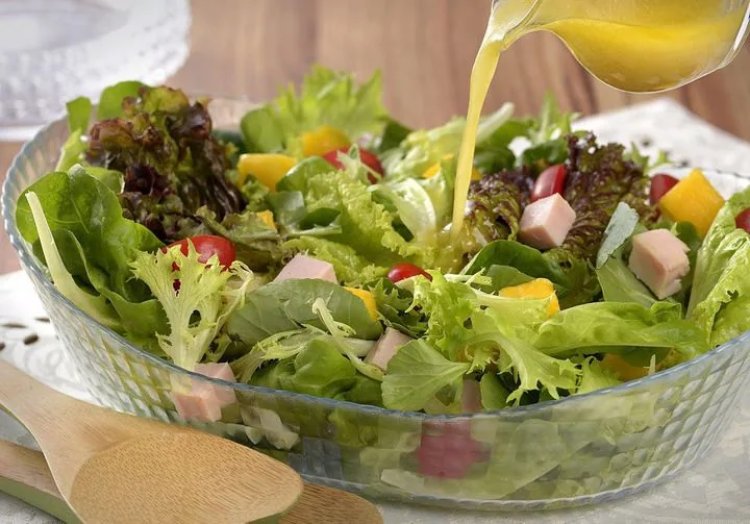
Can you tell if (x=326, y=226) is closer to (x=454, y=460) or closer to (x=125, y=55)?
(x=454, y=460)

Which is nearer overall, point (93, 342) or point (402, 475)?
point (402, 475)

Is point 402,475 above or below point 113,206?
below

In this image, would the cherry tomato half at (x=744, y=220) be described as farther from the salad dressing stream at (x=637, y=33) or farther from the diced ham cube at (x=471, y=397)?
the diced ham cube at (x=471, y=397)

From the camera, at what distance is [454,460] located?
187cm

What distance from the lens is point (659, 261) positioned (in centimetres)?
223

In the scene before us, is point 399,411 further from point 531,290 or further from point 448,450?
point 531,290

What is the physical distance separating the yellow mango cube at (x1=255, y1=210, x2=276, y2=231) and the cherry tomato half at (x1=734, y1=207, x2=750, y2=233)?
93cm

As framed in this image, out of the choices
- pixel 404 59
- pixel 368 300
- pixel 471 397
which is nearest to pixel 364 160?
pixel 368 300

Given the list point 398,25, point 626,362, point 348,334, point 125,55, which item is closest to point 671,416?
point 626,362

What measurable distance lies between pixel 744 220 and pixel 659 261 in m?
0.26

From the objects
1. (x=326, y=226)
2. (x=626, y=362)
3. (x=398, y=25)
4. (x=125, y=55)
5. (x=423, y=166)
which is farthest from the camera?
(x=398, y=25)

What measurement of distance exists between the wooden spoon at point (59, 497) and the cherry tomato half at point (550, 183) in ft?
3.02

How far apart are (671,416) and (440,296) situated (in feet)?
1.40

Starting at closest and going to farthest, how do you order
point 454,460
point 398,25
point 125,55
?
1. point 454,460
2. point 125,55
3. point 398,25
